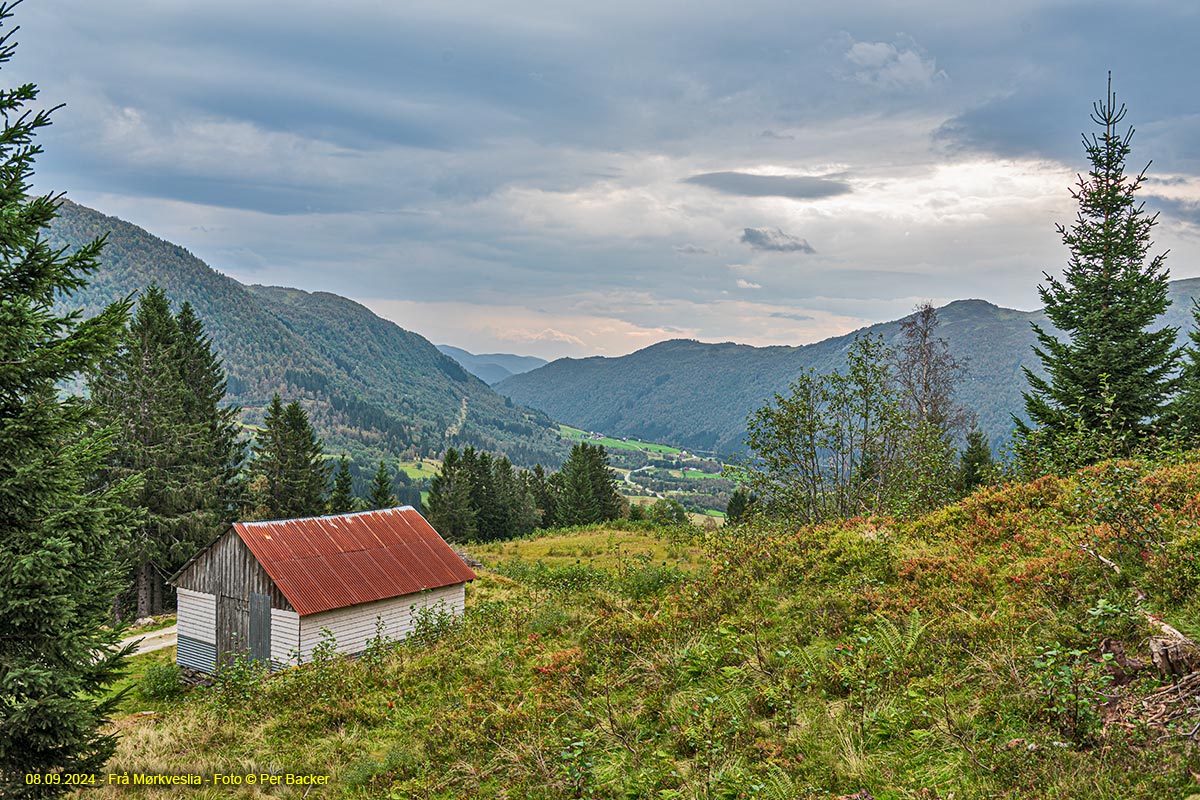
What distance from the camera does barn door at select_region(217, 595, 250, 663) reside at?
23.9m

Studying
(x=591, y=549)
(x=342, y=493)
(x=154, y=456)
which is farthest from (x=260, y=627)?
(x=342, y=493)

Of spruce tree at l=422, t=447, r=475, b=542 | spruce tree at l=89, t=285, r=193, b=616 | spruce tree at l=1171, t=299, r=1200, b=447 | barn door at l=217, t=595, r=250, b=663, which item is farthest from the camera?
spruce tree at l=422, t=447, r=475, b=542

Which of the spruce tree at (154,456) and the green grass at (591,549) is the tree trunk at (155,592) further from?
the green grass at (591,549)

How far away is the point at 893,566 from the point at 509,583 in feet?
79.8

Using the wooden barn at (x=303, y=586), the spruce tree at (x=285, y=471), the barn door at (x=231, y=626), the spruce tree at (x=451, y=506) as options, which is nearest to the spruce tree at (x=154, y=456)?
the spruce tree at (x=285, y=471)

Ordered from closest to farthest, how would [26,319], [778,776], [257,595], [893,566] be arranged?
[778,776] < [26,319] < [893,566] < [257,595]

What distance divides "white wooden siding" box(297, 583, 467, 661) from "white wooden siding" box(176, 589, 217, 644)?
3743mm

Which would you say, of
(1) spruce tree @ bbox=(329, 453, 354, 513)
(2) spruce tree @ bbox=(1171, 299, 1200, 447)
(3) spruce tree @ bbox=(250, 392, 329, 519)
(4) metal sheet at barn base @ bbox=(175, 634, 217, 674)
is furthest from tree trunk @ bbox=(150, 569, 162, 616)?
(2) spruce tree @ bbox=(1171, 299, 1200, 447)

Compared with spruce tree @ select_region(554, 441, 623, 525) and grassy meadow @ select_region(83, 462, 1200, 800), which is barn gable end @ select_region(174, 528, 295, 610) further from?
spruce tree @ select_region(554, 441, 623, 525)

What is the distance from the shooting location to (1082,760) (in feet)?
17.1

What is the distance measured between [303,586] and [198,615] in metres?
5.88

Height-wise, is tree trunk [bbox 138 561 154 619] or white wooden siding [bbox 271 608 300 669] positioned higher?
white wooden siding [bbox 271 608 300 669]

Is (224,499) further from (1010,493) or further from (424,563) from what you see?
(1010,493)

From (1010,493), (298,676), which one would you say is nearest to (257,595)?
(298,676)
